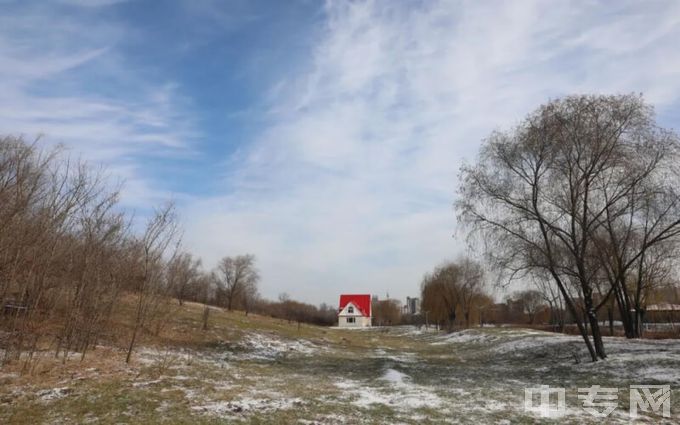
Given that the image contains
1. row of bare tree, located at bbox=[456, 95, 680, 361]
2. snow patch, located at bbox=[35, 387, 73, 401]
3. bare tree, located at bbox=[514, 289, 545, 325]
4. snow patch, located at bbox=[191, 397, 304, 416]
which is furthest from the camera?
bare tree, located at bbox=[514, 289, 545, 325]

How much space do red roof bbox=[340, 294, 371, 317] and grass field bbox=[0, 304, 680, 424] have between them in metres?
74.8

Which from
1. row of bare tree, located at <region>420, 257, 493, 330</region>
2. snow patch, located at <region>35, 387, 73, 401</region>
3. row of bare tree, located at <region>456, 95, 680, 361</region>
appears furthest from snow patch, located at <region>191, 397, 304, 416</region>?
row of bare tree, located at <region>420, 257, 493, 330</region>

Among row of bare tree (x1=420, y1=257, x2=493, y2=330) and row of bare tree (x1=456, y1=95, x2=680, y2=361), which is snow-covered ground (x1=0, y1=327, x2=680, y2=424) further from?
row of bare tree (x1=420, y1=257, x2=493, y2=330)

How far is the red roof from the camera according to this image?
93812 mm

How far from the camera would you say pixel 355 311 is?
9244 cm

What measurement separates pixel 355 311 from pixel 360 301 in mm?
3173

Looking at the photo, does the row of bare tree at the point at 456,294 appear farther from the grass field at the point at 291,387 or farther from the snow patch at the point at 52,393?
the snow patch at the point at 52,393

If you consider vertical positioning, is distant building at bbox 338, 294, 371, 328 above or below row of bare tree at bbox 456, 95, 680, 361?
below

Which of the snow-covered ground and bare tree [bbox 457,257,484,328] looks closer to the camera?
the snow-covered ground

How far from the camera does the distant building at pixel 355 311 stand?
91.4 meters

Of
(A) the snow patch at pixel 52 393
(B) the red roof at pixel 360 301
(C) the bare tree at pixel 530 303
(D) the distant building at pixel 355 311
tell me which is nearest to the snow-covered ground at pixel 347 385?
(A) the snow patch at pixel 52 393

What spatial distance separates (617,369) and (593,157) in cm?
715

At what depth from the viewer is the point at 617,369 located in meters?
14.9

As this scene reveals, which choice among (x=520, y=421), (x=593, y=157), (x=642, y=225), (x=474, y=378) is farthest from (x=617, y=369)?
(x=642, y=225)
